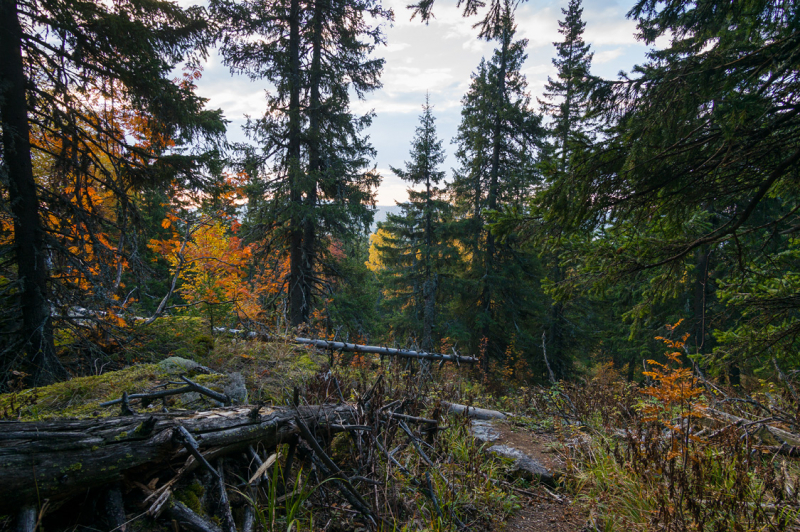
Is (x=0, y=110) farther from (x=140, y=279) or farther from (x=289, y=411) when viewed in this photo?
(x=289, y=411)

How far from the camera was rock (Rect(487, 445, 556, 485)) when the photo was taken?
4.07m

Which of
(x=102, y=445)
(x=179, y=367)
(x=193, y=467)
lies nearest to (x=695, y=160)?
(x=193, y=467)

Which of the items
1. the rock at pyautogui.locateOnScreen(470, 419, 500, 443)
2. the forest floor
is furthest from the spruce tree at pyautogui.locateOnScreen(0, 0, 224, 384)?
the rock at pyautogui.locateOnScreen(470, 419, 500, 443)

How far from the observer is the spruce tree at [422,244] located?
16.9 m

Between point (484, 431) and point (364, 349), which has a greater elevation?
point (364, 349)

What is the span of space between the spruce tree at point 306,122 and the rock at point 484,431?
7.24 metres

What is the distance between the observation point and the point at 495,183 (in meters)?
15.5

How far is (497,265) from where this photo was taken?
1659 centimetres

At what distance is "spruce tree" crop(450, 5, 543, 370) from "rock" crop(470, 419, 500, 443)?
9.25 metres

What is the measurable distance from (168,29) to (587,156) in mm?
6713

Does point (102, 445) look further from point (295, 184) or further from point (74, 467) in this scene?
point (295, 184)

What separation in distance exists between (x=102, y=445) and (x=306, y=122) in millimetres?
11554

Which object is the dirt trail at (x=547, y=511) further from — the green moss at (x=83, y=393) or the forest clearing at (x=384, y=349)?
the green moss at (x=83, y=393)

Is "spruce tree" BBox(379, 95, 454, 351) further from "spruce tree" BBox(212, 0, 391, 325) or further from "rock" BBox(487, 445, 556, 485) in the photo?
"rock" BBox(487, 445, 556, 485)
